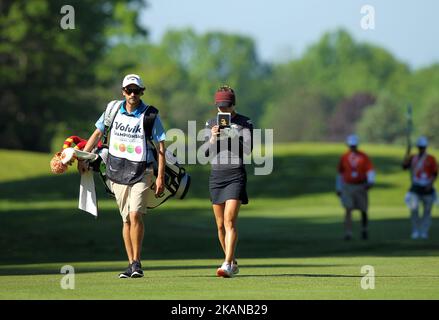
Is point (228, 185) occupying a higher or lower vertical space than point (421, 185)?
lower

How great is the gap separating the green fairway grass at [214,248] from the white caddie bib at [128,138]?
146 centimetres

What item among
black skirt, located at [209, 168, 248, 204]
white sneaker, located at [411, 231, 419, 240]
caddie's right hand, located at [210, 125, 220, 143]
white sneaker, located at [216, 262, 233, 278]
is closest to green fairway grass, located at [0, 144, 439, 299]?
white sneaker, located at [216, 262, 233, 278]

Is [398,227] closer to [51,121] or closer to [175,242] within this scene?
[175,242]

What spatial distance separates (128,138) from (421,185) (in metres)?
14.5

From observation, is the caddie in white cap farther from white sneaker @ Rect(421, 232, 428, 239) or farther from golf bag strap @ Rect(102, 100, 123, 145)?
white sneaker @ Rect(421, 232, 428, 239)

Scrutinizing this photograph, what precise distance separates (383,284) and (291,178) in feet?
146

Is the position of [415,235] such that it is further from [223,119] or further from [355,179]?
[223,119]

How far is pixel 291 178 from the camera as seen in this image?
2307 inches

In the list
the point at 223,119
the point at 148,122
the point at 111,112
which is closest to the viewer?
the point at 148,122

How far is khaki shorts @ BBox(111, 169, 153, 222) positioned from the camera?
14.6 metres

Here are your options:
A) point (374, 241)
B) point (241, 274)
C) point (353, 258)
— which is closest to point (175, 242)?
point (374, 241)

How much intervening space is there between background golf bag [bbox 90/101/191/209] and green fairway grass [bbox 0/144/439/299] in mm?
1003

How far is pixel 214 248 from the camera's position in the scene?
25.4 metres

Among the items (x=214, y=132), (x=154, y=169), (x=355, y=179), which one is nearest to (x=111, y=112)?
(x=154, y=169)
